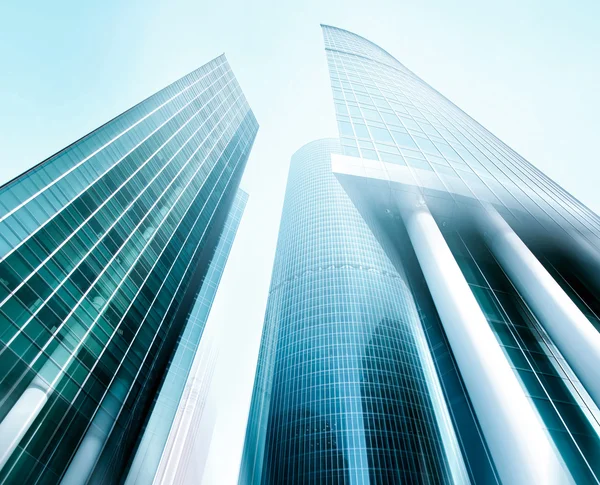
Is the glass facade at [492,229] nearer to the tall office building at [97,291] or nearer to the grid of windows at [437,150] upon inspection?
the grid of windows at [437,150]

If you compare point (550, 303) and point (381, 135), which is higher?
point (381, 135)

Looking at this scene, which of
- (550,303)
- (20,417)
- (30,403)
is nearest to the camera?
(550,303)

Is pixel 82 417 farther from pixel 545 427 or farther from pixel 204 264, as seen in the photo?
pixel 204 264

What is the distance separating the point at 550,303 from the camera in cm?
1872

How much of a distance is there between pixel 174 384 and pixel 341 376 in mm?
42851

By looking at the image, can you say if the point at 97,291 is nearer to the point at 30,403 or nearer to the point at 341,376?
the point at 30,403

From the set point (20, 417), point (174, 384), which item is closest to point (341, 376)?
point (174, 384)

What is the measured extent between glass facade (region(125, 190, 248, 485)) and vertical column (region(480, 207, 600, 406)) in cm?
4486

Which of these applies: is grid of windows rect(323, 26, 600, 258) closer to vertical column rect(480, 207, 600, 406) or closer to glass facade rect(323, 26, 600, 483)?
glass facade rect(323, 26, 600, 483)

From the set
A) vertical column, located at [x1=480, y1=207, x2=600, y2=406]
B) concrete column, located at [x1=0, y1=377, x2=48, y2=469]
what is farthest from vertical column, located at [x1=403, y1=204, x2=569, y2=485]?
concrete column, located at [x1=0, y1=377, x2=48, y2=469]

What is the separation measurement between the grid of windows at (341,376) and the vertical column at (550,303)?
30.1m

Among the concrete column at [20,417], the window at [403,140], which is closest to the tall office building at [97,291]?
the concrete column at [20,417]

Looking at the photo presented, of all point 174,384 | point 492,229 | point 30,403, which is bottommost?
point 30,403

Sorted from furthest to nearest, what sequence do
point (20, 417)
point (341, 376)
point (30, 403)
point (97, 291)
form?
point (341, 376)
point (97, 291)
point (30, 403)
point (20, 417)
